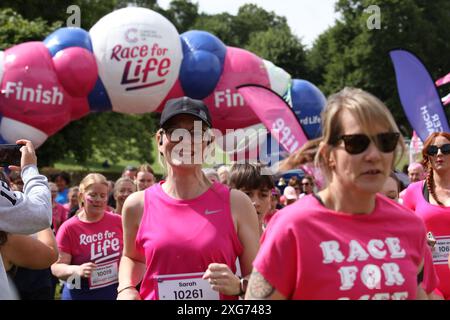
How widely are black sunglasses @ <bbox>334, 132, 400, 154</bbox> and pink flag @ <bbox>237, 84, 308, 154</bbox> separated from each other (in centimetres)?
673

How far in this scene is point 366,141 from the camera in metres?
2.23

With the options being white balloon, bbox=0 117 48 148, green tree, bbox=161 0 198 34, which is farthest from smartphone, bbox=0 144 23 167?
green tree, bbox=161 0 198 34

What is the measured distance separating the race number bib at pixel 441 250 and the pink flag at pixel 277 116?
4.25 meters

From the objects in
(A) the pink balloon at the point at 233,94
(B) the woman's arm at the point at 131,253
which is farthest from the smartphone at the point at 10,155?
(A) the pink balloon at the point at 233,94

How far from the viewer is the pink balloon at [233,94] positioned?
1292 centimetres

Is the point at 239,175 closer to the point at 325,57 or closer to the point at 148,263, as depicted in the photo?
the point at 148,263

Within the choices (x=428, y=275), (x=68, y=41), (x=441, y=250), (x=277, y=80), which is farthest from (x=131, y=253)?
(x=277, y=80)

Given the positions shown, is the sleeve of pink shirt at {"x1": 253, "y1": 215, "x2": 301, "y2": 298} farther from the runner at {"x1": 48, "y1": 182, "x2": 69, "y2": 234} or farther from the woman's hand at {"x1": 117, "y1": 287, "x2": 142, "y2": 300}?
the runner at {"x1": 48, "y1": 182, "x2": 69, "y2": 234}

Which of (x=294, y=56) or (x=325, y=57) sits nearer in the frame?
(x=294, y=56)

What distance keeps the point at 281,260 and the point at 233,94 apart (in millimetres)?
10837

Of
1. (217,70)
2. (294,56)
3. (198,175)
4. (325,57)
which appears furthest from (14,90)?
(325,57)

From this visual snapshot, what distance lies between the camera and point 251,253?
310 cm

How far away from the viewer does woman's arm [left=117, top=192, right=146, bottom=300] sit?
10.3 feet
